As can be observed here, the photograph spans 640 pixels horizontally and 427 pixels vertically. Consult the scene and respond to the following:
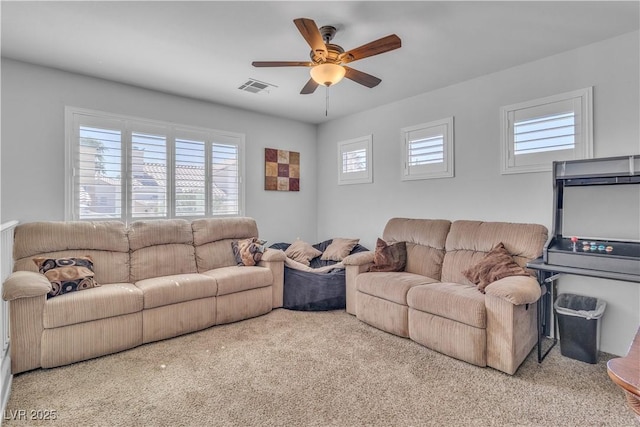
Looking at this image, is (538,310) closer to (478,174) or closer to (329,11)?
(478,174)

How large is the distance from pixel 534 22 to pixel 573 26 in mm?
346

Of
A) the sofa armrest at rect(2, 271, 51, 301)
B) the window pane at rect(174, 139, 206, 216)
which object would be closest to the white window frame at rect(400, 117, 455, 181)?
the window pane at rect(174, 139, 206, 216)

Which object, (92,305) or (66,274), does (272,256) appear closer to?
(92,305)

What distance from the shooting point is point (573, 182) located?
273cm

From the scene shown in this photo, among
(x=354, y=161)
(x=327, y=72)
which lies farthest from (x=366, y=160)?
(x=327, y=72)

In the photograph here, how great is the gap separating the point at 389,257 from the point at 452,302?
3.46ft

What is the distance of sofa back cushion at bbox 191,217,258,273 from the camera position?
12.8 feet

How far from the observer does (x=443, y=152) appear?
392 cm

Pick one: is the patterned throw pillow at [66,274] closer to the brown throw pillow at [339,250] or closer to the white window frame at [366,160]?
the brown throw pillow at [339,250]

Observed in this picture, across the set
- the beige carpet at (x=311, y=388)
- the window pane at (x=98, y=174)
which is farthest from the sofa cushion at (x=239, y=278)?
the window pane at (x=98, y=174)

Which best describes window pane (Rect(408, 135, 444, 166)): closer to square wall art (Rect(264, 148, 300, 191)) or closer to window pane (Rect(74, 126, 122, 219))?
square wall art (Rect(264, 148, 300, 191))

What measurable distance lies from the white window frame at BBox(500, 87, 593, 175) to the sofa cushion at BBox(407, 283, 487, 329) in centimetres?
135

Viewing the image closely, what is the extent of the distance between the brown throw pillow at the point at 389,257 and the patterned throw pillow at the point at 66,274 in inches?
109

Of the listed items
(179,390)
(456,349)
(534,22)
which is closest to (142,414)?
(179,390)
